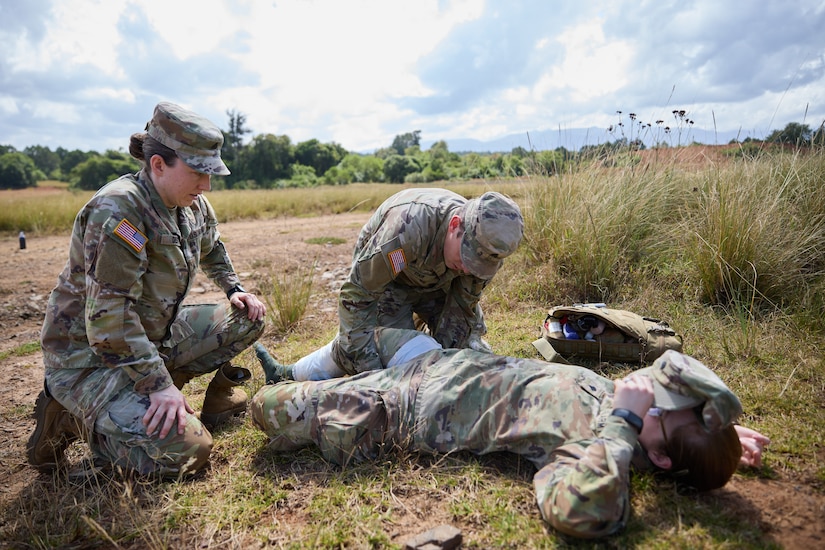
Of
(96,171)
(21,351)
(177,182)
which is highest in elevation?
(96,171)

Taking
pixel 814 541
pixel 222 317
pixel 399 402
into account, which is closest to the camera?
pixel 814 541

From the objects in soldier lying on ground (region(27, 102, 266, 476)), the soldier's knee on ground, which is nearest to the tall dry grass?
the soldier's knee on ground

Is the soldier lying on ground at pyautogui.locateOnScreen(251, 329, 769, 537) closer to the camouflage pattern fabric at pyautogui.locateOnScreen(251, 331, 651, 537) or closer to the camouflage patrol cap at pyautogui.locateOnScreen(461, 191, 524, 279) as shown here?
the camouflage pattern fabric at pyautogui.locateOnScreen(251, 331, 651, 537)

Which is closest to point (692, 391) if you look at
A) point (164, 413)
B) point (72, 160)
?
point (164, 413)

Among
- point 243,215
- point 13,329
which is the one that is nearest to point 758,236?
point 13,329

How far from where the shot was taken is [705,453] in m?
2.01

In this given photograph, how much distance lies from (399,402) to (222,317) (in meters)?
1.33

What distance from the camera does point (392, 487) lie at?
92.8 inches

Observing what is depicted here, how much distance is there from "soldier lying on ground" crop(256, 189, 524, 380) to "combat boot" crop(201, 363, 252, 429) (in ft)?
1.06

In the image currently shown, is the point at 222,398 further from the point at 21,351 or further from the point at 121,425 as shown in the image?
the point at 21,351

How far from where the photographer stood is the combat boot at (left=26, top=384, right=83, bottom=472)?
259cm

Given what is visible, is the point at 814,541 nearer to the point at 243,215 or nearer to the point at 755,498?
the point at 755,498

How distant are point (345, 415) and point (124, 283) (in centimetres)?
120

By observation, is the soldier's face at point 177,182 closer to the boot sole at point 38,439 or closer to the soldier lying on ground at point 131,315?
the soldier lying on ground at point 131,315
